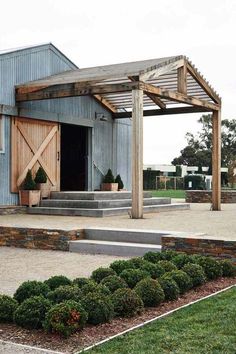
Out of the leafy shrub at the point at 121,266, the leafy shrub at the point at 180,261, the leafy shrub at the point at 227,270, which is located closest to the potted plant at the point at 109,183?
the leafy shrub at the point at 180,261

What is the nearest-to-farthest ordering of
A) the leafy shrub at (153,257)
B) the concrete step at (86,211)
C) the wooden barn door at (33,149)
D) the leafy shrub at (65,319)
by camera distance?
the leafy shrub at (65,319)
the leafy shrub at (153,257)
the concrete step at (86,211)
the wooden barn door at (33,149)

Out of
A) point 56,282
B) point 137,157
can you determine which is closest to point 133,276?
point 56,282

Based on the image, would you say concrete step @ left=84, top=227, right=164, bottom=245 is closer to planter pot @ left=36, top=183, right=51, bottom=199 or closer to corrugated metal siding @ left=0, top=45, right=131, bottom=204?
corrugated metal siding @ left=0, top=45, right=131, bottom=204

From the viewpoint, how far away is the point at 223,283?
642 cm

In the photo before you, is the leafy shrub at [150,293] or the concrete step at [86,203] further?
the concrete step at [86,203]

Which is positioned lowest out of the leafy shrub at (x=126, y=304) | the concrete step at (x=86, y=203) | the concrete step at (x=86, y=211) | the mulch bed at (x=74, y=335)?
the mulch bed at (x=74, y=335)

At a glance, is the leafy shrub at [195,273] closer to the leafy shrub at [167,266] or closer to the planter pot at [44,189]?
the leafy shrub at [167,266]

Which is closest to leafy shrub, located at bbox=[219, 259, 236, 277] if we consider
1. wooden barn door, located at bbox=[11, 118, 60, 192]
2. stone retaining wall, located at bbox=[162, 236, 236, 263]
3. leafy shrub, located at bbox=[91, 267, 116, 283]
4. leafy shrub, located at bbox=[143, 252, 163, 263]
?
stone retaining wall, located at bbox=[162, 236, 236, 263]

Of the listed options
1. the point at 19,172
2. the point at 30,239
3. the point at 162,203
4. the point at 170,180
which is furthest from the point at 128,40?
the point at 170,180

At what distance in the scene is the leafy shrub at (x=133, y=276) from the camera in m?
5.91

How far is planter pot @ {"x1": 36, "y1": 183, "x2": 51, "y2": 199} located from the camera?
15266 mm

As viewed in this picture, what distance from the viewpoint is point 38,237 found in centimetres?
1006

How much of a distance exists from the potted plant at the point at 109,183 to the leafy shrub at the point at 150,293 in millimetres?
12800

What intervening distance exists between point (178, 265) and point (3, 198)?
28.4 ft
